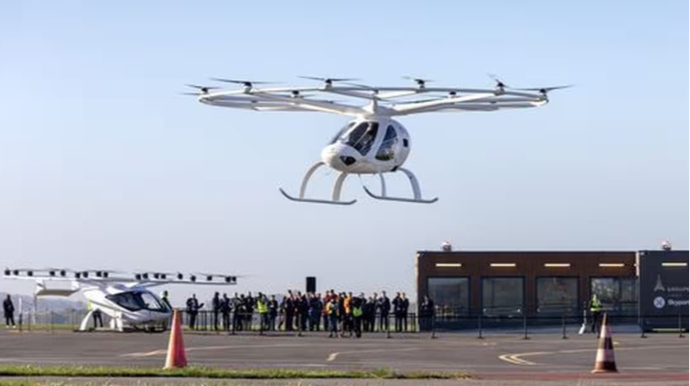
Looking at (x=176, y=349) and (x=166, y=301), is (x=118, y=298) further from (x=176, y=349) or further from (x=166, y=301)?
(x=176, y=349)

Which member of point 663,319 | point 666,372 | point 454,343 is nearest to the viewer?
point 666,372

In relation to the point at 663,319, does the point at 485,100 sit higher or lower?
higher

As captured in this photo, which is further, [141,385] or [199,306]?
[199,306]

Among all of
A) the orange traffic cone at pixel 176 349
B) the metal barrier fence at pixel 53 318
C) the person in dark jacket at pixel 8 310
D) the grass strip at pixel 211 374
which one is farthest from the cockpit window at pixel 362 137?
the grass strip at pixel 211 374

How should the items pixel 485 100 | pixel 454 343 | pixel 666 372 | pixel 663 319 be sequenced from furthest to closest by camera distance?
pixel 663 319 → pixel 485 100 → pixel 454 343 → pixel 666 372

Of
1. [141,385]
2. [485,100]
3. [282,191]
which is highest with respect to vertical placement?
[485,100]

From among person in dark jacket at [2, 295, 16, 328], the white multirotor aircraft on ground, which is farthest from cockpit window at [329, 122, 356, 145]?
person in dark jacket at [2, 295, 16, 328]

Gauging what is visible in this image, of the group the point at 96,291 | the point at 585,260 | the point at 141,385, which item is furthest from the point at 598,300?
the point at 141,385

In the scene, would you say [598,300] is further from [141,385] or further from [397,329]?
[141,385]

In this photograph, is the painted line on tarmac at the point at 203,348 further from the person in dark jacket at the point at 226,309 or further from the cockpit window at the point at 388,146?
the person in dark jacket at the point at 226,309
